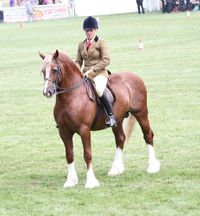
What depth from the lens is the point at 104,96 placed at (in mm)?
11195

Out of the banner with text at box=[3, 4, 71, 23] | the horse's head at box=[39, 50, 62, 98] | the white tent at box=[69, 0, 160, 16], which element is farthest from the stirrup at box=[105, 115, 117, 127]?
the banner with text at box=[3, 4, 71, 23]

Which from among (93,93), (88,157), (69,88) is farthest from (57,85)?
(88,157)

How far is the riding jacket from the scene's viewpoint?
1130 centimetres

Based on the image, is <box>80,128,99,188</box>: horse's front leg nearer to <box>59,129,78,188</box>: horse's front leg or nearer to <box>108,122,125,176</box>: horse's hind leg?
<box>59,129,78,188</box>: horse's front leg

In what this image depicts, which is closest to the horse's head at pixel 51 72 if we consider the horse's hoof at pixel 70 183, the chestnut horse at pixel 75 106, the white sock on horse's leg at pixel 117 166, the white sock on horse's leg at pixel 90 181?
the chestnut horse at pixel 75 106

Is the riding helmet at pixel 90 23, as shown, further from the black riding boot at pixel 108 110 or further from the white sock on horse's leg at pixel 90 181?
the white sock on horse's leg at pixel 90 181

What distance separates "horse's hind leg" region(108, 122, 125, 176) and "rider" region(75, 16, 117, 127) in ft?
2.58

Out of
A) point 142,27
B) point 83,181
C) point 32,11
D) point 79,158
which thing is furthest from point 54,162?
point 32,11

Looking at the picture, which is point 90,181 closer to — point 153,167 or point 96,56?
point 153,167

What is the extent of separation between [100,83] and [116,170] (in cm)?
145

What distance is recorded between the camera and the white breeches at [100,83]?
11.1m

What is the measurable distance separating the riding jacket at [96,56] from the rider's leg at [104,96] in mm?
141

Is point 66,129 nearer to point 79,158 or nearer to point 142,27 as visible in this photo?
point 79,158

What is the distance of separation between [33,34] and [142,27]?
6518mm
